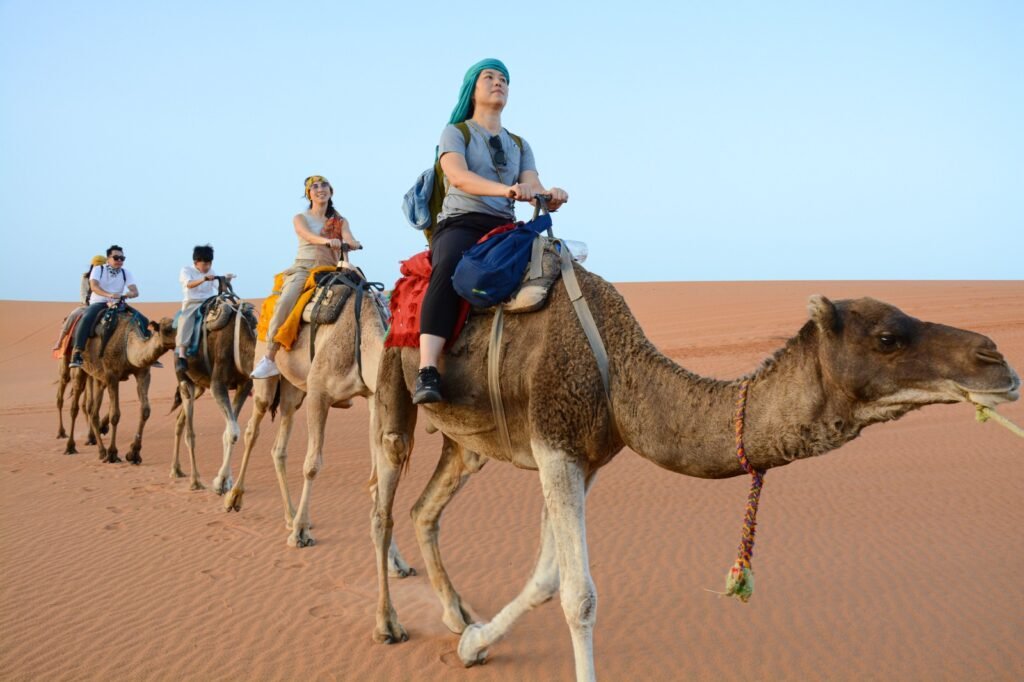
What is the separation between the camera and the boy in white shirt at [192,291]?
408 inches

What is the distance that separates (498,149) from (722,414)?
2.03m

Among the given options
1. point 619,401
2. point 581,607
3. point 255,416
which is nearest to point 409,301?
point 619,401

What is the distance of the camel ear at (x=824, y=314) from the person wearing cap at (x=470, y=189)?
1.57 m

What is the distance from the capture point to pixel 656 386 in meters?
3.64

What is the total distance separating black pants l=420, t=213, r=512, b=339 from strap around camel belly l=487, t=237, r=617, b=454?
26 cm

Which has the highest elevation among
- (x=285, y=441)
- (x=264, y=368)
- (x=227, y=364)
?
(x=264, y=368)

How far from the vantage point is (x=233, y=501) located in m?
9.12

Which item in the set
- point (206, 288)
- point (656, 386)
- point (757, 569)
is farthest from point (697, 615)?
point (206, 288)

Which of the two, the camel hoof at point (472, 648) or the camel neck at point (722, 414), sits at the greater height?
the camel neck at point (722, 414)

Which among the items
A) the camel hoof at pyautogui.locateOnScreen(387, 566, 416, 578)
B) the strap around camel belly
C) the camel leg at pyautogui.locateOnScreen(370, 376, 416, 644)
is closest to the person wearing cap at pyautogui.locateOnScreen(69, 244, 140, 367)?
the camel hoof at pyautogui.locateOnScreen(387, 566, 416, 578)

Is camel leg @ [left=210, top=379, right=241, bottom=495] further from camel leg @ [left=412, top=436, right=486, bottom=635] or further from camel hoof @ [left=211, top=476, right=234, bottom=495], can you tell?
camel leg @ [left=412, top=436, right=486, bottom=635]

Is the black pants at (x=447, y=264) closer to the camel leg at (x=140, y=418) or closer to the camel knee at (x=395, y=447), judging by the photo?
the camel knee at (x=395, y=447)

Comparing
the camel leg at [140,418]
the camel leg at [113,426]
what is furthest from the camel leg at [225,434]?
the camel leg at [113,426]

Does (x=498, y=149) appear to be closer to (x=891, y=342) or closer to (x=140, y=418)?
(x=891, y=342)
